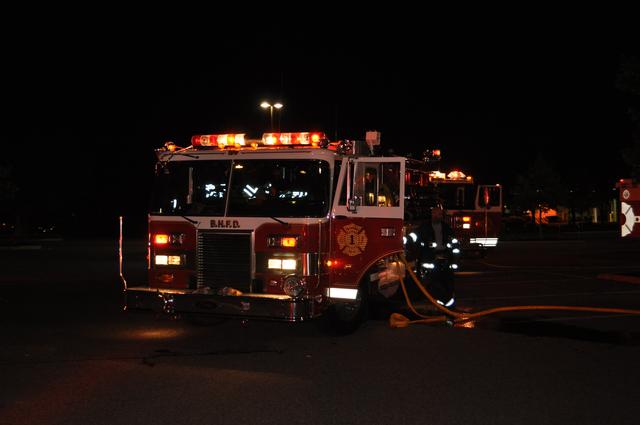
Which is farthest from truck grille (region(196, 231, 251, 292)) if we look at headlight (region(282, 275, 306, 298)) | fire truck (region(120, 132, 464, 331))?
headlight (region(282, 275, 306, 298))

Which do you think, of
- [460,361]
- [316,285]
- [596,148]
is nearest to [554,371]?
[460,361]

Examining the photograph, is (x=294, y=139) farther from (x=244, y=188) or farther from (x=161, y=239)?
(x=161, y=239)

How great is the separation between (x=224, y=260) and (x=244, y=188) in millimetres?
933

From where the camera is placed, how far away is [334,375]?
709cm

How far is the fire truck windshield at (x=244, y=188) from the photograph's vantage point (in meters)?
8.66

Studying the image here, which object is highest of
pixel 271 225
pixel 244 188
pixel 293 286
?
pixel 244 188

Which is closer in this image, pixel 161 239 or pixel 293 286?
pixel 293 286

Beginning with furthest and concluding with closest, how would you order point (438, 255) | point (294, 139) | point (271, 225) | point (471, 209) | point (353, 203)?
point (471, 209), point (438, 255), point (294, 139), point (271, 225), point (353, 203)

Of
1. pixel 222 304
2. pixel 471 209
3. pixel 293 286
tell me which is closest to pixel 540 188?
pixel 471 209

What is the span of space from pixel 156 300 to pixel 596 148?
53.6 meters

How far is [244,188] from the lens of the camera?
8.99m

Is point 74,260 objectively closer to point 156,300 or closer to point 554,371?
point 156,300

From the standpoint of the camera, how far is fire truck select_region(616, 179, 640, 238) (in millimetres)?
12164

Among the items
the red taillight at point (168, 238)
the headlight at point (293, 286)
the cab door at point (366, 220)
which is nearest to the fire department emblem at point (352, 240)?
the cab door at point (366, 220)
